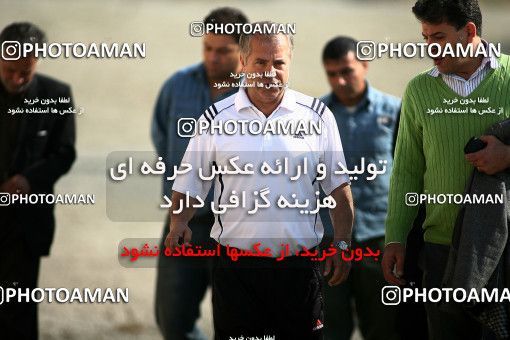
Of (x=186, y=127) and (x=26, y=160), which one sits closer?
(x=186, y=127)

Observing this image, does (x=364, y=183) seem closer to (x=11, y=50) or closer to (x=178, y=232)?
(x=178, y=232)

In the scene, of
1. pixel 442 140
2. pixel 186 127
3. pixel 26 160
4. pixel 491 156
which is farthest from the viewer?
pixel 26 160

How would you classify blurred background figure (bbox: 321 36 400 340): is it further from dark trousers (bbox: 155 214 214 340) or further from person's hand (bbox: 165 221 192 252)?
person's hand (bbox: 165 221 192 252)

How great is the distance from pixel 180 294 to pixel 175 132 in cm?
90

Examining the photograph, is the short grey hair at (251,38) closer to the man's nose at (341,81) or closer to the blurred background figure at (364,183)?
the blurred background figure at (364,183)

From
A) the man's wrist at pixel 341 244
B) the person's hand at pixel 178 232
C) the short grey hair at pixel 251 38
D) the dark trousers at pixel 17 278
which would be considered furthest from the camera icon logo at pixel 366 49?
the dark trousers at pixel 17 278

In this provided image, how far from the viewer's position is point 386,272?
4.92 m

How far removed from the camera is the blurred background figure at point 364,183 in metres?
5.75

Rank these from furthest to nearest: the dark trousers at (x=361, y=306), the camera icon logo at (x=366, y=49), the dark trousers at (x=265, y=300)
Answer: the dark trousers at (x=361, y=306) → the camera icon logo at (x=366, y=49) → the dark trousers at (x=265, y=300)

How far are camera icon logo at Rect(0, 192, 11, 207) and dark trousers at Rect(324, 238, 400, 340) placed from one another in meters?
1.56

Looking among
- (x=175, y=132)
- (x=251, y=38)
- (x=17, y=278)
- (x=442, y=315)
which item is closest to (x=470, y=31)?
(x=251, y=38)

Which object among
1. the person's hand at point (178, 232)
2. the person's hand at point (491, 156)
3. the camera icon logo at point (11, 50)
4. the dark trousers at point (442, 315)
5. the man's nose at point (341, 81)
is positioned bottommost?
the dark trousers at point (442, 315)

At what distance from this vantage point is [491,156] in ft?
15.0

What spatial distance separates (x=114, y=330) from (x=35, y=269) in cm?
142
